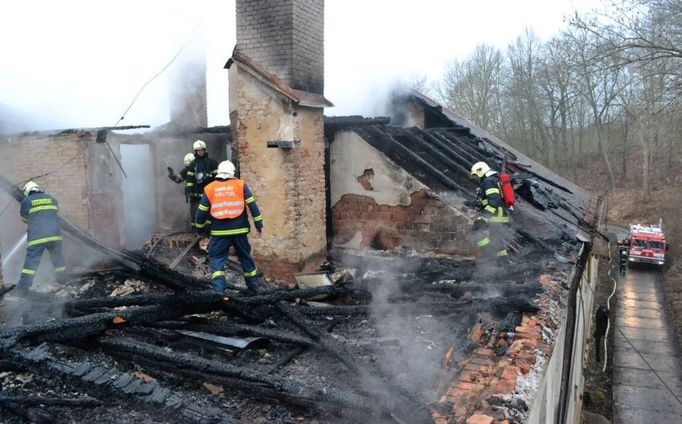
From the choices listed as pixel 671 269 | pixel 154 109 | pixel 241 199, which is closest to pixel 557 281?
pixel 241 199

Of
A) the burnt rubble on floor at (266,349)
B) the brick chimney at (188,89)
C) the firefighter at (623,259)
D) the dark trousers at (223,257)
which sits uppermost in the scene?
the brick chimney at (188,89)

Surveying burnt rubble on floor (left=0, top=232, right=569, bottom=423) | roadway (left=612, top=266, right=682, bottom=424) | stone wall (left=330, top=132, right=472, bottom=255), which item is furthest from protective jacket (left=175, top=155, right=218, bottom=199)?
roadway (left=612, top=266, right=682, bottom=424)

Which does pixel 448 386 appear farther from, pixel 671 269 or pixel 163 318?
pixel 671 269

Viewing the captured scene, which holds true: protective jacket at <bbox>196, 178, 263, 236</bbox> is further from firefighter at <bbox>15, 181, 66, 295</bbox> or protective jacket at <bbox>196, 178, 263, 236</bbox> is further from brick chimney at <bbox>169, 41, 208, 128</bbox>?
brick chimney at <bbox>169, 41, 208, 128</bbox>

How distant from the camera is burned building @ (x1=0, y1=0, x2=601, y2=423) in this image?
3236mm

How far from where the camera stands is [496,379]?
129 inches

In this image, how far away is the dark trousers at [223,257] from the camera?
523 cm

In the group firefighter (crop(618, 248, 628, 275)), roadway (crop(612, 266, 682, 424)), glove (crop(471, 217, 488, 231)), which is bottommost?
roadway (crop(612, 266, 682, 424))

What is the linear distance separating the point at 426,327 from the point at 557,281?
1640mm

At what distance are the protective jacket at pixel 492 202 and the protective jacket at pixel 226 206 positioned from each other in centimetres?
290

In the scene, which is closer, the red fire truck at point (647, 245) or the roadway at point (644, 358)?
the roadway at point (644, 358)

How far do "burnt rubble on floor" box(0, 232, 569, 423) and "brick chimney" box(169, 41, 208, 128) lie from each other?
5732 mm

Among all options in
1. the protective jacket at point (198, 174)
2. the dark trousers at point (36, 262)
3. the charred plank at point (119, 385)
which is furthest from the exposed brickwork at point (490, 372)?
the dark trousers at point (36, 262)

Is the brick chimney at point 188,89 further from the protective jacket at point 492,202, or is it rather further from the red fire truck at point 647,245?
the red fire truck at point 647,245
